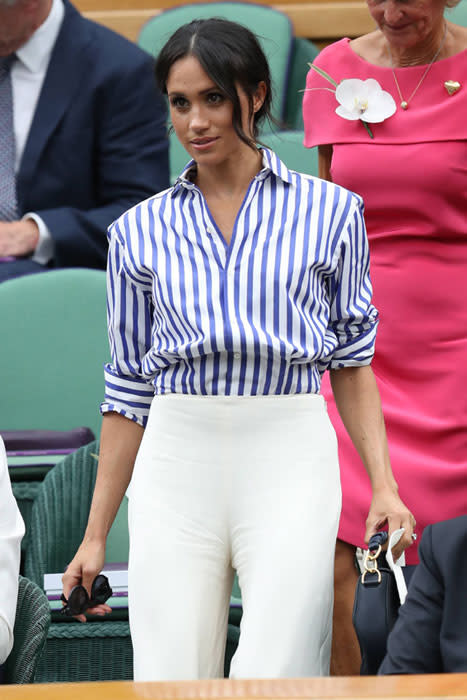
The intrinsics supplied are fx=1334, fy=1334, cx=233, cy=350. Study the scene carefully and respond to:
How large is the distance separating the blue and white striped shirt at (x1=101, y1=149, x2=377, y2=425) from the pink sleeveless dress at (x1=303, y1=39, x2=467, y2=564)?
43 centimetres

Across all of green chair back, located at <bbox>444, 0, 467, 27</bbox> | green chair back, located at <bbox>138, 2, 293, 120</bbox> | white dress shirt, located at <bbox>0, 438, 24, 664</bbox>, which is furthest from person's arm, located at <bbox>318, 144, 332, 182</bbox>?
green chair back, located at <bbox>138, 2, 293, 120</bbox>

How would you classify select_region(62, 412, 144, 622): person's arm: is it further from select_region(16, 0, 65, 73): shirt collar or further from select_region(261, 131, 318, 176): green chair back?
select_region(261, 131, 318, 176): green chair back

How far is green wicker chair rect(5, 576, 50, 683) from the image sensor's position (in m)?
1.82

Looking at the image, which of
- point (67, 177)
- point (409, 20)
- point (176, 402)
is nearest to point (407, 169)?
point (409, 20)

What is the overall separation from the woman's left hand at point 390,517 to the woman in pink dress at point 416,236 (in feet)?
1.36

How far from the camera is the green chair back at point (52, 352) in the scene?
3.08 meters

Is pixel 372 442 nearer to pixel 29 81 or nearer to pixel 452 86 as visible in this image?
pixel 452 86

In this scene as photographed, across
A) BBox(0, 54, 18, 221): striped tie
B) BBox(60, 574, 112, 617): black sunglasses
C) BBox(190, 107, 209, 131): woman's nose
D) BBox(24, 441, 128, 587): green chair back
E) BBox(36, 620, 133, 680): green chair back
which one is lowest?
BBox(36, 620, 133, 680): green chair back

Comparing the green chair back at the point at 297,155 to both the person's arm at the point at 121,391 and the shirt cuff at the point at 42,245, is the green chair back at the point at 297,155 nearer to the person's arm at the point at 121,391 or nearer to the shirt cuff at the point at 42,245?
the shirt cuff at the point at 42,245

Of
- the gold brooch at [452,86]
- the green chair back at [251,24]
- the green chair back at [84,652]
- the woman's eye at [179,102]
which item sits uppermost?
the green chair back at [251,24]

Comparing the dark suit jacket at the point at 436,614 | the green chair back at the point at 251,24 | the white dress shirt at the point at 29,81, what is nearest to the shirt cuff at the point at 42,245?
the white dress shirt at the point at 29,81

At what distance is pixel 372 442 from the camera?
186 cm

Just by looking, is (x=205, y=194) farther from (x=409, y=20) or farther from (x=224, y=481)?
(x=409, y=20)

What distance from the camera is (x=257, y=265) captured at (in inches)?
70.2
